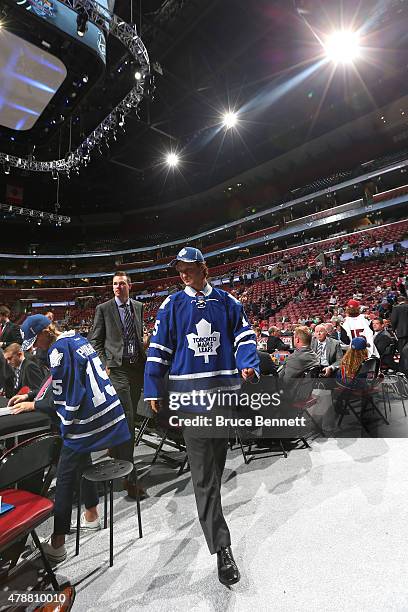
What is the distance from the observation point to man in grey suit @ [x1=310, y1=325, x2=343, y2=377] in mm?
4726

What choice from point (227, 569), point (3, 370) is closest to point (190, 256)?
point (227, 569)

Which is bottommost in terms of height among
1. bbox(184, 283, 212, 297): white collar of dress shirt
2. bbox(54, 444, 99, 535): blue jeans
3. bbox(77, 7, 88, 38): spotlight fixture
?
bbox(54, 444, 99, 535): blue jeans

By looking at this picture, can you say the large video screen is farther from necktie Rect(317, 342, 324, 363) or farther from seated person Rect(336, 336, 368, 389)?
seated person Rect(336, 336, 368, 389)

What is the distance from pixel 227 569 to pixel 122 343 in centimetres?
190

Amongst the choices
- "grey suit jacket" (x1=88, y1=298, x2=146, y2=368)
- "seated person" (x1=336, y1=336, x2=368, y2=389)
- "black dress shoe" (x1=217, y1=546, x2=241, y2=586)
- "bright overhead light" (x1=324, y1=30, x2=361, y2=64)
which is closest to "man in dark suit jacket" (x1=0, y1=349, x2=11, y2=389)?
"grey suit jacket" (x1=88, y1=298, x2=146, y2=368)

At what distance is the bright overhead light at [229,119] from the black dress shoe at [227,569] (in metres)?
19.2

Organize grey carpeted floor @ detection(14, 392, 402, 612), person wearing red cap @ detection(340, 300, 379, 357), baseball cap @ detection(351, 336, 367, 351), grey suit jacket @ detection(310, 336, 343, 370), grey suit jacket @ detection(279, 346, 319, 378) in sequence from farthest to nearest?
grey suit jacket @ detection(310, 336, 343, 370), person wearing red cap @ detection(340, 300, 379, 357), baseball cap @ detection(351, 336, 367, 351), grey suit jacket @ detection(279, 346, 319, 378), grey carpeted floor @ detection(14, 392, 402, 612)

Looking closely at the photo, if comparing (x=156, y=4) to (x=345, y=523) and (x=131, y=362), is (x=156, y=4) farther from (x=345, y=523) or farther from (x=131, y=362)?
(x=345, y=523)

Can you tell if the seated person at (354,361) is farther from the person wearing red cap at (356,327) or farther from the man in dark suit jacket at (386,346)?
the man in dark suit jacket at (386,346)

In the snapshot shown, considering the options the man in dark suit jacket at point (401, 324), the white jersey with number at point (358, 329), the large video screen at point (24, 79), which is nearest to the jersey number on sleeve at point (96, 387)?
the white jersey with number at point (358, 329)

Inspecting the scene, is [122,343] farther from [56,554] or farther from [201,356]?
[56,554]

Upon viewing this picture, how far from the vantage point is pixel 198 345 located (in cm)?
187

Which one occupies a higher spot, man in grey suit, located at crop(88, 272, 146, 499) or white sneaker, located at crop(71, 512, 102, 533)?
man in grey suit, located at crop(88, 272, 146, 499)

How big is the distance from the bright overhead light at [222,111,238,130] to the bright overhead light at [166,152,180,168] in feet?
13.4
